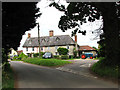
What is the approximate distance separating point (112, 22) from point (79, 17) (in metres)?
3.17

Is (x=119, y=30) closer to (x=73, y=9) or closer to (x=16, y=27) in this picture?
(x=73, y=9)

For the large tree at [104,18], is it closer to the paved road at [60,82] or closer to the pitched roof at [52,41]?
the paved road at [60,82]

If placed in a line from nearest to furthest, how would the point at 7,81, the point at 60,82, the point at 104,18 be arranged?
the point at 7,81, the point at 60,82, the point at 104,18

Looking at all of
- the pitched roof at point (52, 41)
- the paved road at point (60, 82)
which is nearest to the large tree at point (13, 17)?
the paved road at point (60, 82)

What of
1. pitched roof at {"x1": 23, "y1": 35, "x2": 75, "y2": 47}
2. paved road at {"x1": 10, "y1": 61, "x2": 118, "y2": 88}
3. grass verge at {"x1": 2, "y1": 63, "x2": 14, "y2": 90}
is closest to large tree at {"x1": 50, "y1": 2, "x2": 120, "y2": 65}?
paved road at {"x1": 10, "y1": 61, "x2": 118, "y2": 88}

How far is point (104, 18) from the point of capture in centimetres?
1312

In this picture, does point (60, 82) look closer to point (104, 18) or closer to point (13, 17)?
point (13, 17)

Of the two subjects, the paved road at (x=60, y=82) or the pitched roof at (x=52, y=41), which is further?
the pitched roof at (x=52, y=41)

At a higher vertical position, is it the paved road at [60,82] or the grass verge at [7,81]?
the grass verge at [7,81]

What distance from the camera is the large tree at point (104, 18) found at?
11344 millimetres

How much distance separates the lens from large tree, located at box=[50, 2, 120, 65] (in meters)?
11.3

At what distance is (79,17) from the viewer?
13.5 meters

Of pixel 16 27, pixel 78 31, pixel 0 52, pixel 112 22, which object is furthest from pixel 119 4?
pixel 0 52

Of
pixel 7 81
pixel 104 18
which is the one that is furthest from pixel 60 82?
pixel 104 18
